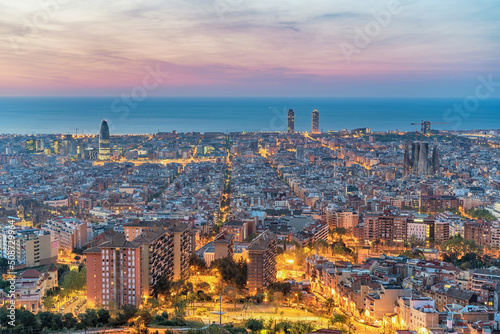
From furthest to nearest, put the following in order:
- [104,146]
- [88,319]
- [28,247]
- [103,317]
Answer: [104,146] < [28,247] < [103,317] < [88,319]

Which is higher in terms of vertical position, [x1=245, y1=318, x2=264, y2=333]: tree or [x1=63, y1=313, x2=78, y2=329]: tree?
[x1=63, y1=313, x2=78, y2=329]: tree

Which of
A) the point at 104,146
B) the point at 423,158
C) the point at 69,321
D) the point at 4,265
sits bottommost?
the point at 69,321

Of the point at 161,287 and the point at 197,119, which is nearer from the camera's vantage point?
the point at 161,287

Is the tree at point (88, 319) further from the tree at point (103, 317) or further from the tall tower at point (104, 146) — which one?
the tall tower at point (104, 146)

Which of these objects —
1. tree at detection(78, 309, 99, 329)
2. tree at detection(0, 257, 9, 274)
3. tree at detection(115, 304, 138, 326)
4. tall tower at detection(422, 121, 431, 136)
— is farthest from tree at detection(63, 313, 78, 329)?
tall tower at detection(422, 121, 431, 136)

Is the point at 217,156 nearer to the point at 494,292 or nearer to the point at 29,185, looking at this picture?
the point at 29,185

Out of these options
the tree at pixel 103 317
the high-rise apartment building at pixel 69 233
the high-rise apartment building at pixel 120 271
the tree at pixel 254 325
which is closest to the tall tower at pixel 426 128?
the high-rise apartment building at pixel 69 233

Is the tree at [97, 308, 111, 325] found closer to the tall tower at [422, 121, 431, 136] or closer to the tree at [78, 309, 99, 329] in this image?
the tree at [78, 309, 99, 329]

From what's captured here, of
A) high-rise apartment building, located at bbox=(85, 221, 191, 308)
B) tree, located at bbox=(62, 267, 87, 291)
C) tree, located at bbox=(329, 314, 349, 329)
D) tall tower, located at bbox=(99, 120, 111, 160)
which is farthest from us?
tall tower, located at bbox=(99, 120, 111, 160)

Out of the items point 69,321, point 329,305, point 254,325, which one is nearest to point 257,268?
point 329,305

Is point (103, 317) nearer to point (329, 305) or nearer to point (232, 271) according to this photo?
point (232, 271)

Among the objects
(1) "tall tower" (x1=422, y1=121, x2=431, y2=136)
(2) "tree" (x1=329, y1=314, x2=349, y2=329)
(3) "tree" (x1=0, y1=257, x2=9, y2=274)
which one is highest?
(1) "tall tower" (x1=422, y1=121, x2=431, y2=136)
